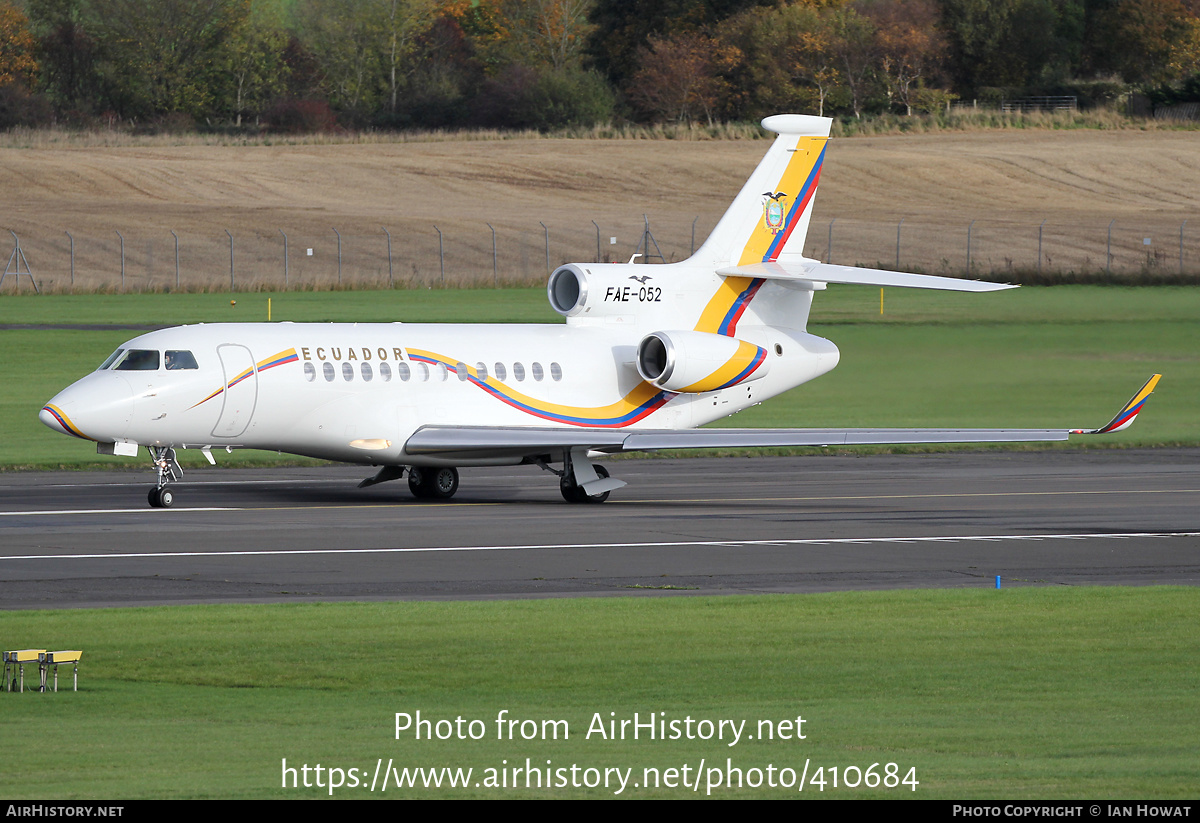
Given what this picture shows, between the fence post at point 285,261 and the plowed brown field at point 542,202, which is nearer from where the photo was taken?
the fence post at point 285,261

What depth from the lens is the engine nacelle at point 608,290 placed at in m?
36.1

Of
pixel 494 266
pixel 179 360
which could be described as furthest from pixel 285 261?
pixel 179 360

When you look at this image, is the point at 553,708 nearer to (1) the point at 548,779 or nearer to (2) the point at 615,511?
(1) the point at 548,779

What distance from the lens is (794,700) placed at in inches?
597

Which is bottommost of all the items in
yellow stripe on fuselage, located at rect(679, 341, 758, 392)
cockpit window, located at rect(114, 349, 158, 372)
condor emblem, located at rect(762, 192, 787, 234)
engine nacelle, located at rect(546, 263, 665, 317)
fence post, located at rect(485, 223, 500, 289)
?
fence post, located at rect(485, 223, 500, 289)

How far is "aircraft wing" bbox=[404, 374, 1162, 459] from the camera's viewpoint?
105ft

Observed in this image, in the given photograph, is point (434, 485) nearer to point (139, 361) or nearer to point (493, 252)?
point (139, 361)

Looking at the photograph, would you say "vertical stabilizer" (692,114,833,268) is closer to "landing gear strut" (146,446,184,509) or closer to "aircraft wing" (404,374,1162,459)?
"aircraft wing" (404,374,1162,459)

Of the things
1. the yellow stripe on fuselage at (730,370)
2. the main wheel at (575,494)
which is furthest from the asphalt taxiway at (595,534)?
the yellow stripe on fuselage at (730,370)

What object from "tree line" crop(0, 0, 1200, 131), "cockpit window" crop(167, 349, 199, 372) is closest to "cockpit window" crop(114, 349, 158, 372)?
"cockpit window" crop(167, 349, 199, 372)

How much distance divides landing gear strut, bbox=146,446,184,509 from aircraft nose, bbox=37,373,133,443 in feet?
4.42

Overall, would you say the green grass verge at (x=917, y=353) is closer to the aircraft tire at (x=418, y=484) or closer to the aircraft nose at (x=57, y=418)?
the aircraft tire at (x=418, y=484)

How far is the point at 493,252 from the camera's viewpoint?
98.2 metres

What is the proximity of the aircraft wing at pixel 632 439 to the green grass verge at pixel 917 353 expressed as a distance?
8.60 m
